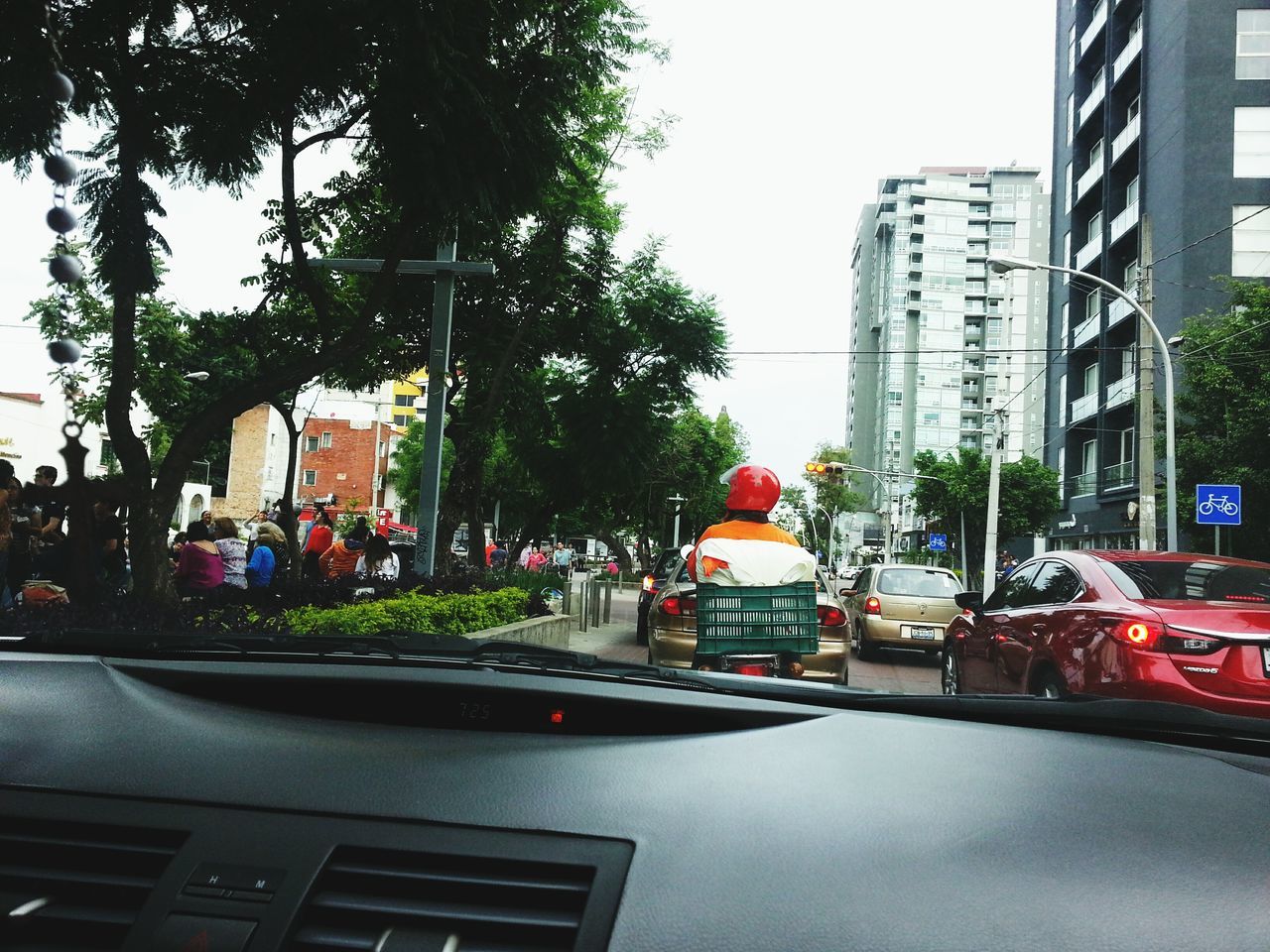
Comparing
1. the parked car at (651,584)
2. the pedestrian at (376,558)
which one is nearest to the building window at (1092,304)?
the parked car at (651,584)

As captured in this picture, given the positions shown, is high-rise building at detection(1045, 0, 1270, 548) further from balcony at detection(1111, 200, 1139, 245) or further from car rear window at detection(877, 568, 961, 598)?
car rear window at detection(877, 568, 961, 598)

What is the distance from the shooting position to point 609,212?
40.2 ft

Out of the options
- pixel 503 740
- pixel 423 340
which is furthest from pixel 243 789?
pixel 423 340

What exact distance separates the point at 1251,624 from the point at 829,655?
3626mm

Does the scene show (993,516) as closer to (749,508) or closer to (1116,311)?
(1116,311)

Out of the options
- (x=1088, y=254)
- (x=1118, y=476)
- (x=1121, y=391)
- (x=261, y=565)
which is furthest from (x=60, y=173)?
(x=1088, y=254)

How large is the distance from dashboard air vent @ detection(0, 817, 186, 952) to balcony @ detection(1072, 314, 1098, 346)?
4704 cm

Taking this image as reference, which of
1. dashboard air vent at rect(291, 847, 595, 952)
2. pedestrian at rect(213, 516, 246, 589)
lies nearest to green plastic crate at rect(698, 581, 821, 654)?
pedestrian at rect(213, 516, 246, 589)

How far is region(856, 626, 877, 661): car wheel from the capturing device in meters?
14.8

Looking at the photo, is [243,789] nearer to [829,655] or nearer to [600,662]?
[600,662]

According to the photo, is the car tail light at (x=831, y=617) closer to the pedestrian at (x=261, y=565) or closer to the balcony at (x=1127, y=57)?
the pedestrian at (x=261, y=565)

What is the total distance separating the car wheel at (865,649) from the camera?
14835mm

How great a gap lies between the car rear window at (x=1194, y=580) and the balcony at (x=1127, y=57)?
4170 centimetres

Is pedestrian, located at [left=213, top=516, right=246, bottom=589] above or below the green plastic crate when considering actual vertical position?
above
